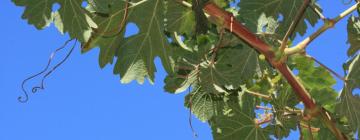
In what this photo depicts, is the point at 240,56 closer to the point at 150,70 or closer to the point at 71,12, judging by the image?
the point at 150,70

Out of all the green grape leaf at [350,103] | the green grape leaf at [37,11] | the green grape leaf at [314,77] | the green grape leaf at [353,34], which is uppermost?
the green grape leaf at [353,34]

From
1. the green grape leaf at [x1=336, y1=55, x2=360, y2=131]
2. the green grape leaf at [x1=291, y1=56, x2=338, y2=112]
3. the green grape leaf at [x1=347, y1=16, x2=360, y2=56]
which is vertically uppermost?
the green grape leaf at [x1=347, y1=16, x2=360, y2=56]

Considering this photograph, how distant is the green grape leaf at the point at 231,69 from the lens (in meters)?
2.07

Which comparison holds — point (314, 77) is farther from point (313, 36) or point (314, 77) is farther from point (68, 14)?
point (68, 14)

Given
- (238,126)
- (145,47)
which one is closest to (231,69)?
(238,126)

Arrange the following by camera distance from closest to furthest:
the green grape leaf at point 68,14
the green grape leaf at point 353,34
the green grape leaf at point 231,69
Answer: the green grape leaf at point 68,14 → the green grape leaf at point 231,69 → the green grape leaf at point 353,34

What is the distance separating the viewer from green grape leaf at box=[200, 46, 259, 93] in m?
2.07

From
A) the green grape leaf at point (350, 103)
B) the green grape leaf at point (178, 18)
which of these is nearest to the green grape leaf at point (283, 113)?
the green grape leaf at point (350, 103)

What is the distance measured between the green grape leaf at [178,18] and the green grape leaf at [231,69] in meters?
0.15

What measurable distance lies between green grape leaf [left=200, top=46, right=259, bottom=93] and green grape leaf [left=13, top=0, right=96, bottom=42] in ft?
1.57

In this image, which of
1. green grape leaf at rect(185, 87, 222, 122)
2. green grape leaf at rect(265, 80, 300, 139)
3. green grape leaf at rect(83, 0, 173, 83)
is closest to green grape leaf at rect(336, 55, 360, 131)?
green grape leaf at rect(265, 80, 300, 139)

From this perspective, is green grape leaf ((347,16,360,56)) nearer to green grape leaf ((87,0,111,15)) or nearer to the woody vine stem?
the woody vine stem

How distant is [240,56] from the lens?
2.08 meters

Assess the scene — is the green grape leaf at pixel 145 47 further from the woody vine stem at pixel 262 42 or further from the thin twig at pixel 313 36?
the thin twig at pixel 313 36
